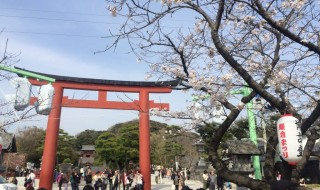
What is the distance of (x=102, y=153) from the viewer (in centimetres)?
4006

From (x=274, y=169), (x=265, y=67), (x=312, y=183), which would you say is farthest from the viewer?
(x=312, y=183)

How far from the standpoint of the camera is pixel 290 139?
5.21m

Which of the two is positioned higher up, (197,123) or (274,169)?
(197,123)

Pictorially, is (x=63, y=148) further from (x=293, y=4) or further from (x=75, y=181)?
(x=293, y=4)

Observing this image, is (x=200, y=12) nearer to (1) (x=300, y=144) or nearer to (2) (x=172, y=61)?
(2) (x=172, y=61)

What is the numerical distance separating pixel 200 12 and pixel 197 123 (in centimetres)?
225

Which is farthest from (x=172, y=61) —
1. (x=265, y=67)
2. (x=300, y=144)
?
(x=300, y=144)

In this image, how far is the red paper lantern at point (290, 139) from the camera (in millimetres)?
5113

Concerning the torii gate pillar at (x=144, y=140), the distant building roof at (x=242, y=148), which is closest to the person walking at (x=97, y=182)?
the torii gate pillar at (x=144, y=140)

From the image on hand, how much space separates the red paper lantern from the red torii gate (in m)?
11.4

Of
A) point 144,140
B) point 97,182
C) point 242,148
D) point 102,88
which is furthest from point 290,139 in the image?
point 102,88

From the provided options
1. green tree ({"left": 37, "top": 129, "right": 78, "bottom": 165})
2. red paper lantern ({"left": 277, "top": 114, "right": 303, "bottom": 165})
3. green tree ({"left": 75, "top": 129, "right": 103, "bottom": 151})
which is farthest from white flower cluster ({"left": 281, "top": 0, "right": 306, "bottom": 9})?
green tree ({"left": 75, "top": 129, "right": 103, "bottom": 151})

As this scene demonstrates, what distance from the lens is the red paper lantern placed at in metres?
5.11

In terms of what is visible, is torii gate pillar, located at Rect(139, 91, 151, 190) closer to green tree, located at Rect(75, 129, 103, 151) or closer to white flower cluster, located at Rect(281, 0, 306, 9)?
white flower cluster, located at Rect(281, 0, 306, 9)
